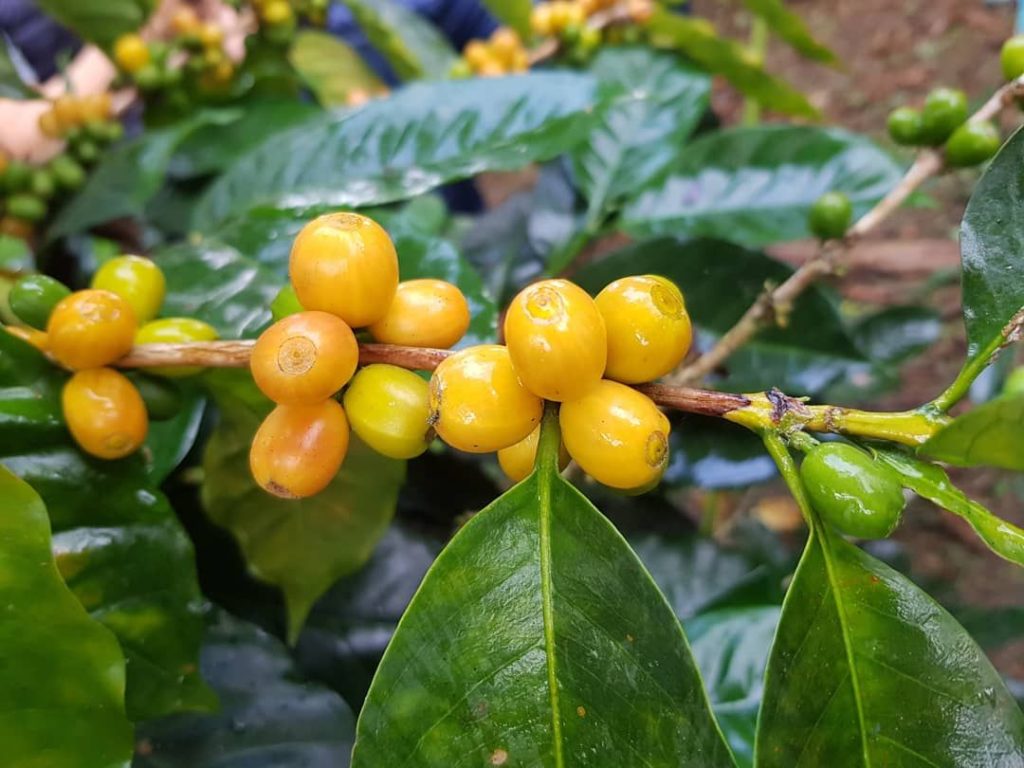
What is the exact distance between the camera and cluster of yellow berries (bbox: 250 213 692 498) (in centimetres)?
37

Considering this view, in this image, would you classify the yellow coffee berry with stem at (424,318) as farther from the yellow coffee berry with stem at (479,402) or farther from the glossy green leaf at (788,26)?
the glossy green leaf at (788,26)

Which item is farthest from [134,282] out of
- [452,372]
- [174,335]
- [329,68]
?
[329,68]

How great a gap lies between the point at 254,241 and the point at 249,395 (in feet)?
0.69

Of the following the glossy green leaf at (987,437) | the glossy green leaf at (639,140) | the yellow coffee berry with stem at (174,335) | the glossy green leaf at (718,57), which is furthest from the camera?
the glossy green leaf at (718,57)

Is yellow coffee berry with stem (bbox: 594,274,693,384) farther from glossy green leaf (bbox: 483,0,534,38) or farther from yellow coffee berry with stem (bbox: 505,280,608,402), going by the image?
glossy green leaf (bbox: 483,0,534,38)

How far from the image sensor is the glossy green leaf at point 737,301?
0.93m

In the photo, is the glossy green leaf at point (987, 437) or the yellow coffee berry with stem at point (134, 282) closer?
the glossy green leaf at point (987, 437)

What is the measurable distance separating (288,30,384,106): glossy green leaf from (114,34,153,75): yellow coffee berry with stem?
35 centimetres

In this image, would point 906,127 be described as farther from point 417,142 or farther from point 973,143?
point 417,142

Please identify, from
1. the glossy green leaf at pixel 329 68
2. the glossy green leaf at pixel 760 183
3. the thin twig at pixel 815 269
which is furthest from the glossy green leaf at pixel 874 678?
the glossy green leaf at pixel 329 68

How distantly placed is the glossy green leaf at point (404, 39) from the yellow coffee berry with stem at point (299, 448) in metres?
1.12

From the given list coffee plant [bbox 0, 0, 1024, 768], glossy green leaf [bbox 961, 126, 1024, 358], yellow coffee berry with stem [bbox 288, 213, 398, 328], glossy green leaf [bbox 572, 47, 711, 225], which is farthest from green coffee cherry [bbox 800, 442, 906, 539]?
glossy green leaf [bbox 572, 47, 711, 225]

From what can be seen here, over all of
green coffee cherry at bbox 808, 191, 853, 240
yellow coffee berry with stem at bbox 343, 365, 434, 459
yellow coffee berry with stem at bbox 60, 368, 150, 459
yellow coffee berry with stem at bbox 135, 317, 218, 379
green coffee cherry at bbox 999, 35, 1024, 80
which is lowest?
yellow coffee berry with stem at bbox 60, 368, 150, 459

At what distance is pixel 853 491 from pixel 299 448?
28 centimetres
